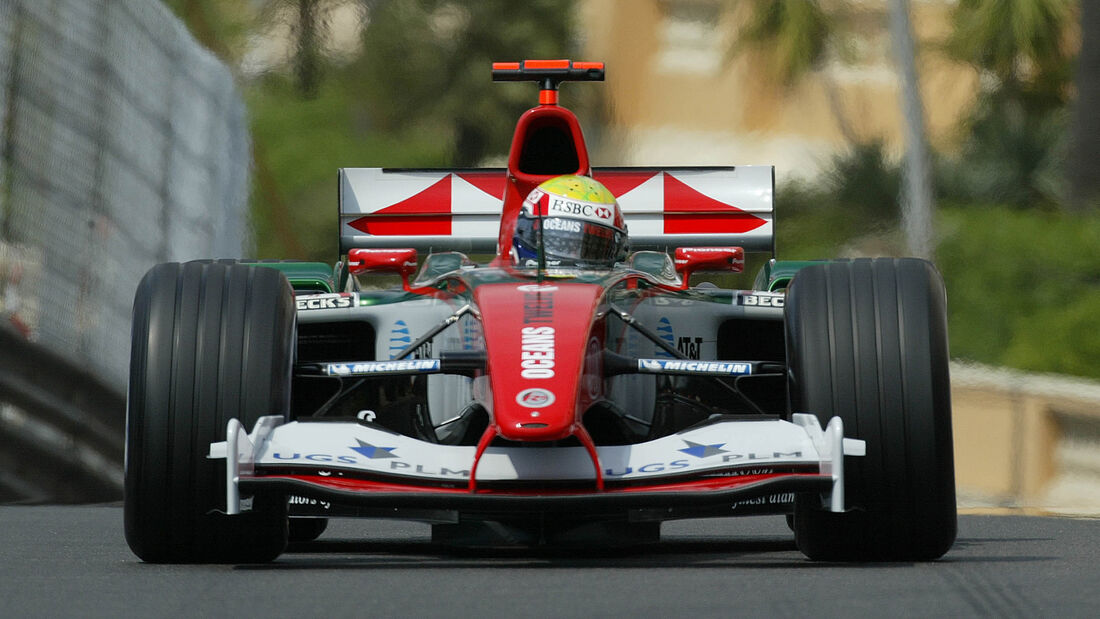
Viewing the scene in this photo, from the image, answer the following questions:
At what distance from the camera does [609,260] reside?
763cm

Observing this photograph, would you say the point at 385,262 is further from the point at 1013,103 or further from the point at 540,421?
the point at 1013,103

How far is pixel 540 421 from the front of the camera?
19.5 feet

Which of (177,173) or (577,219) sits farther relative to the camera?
(177,173)

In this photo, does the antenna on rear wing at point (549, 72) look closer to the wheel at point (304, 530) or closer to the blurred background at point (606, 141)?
the wheel at point (304, 530)

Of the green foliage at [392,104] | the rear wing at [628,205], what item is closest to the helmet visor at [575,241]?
the rear wing at [628,205]

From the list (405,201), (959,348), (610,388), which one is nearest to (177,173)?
(405,201)

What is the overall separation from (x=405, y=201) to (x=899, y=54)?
382 inches

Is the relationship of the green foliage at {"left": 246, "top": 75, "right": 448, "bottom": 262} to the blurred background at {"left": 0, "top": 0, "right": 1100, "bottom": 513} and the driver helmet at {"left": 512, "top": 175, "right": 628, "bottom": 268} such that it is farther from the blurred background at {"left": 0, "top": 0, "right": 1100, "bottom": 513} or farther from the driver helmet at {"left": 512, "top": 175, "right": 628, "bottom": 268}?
the driver helmet at {"left": 512, "top": 175, "right": 628, "bottom": 268}

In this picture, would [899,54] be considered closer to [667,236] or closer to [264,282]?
[667,236]

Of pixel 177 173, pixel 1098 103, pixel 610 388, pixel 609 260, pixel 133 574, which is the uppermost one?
pixel 1098 103

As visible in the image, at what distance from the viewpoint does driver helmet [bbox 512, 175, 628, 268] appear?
751 centimetres

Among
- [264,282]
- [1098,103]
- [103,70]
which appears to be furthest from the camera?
[1098,103]

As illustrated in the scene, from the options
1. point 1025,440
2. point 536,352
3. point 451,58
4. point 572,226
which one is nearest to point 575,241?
point 572,226

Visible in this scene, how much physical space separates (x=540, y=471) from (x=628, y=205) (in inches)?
152
